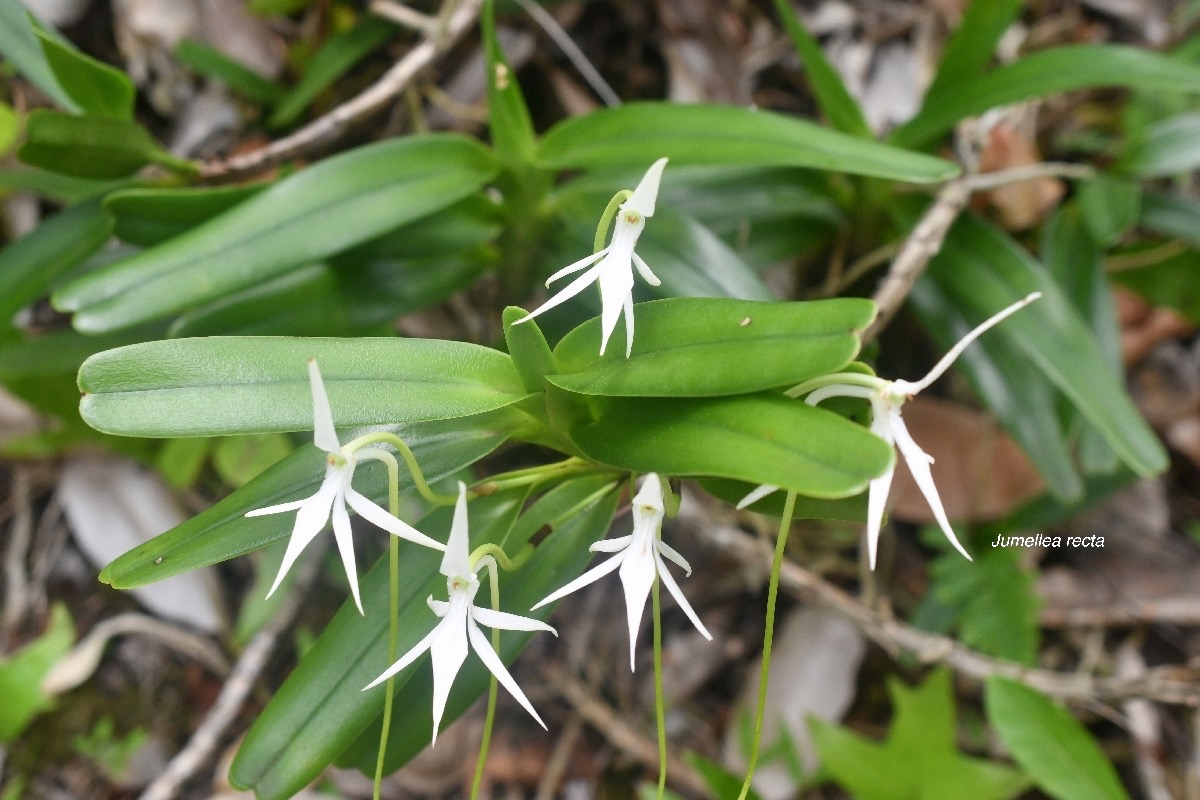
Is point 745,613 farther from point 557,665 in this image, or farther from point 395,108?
point 395,108

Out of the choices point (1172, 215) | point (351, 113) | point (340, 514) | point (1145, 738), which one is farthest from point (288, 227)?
point (1145, 738)

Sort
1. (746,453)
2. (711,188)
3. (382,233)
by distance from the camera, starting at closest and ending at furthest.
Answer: (746,453), (382,233), (711,188)

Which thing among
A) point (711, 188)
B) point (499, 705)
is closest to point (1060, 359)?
point (711, 188)

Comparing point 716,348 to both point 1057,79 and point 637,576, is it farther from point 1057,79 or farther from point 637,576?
point 1057,79

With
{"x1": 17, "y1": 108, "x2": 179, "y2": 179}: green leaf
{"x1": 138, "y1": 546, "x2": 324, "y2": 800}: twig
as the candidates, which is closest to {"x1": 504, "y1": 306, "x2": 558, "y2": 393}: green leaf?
{"x1": 17, "y1": 108, "x2": 179, "y2": 179}: green leaf

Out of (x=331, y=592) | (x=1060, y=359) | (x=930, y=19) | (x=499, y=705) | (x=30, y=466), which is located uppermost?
(x=930, y=19)
